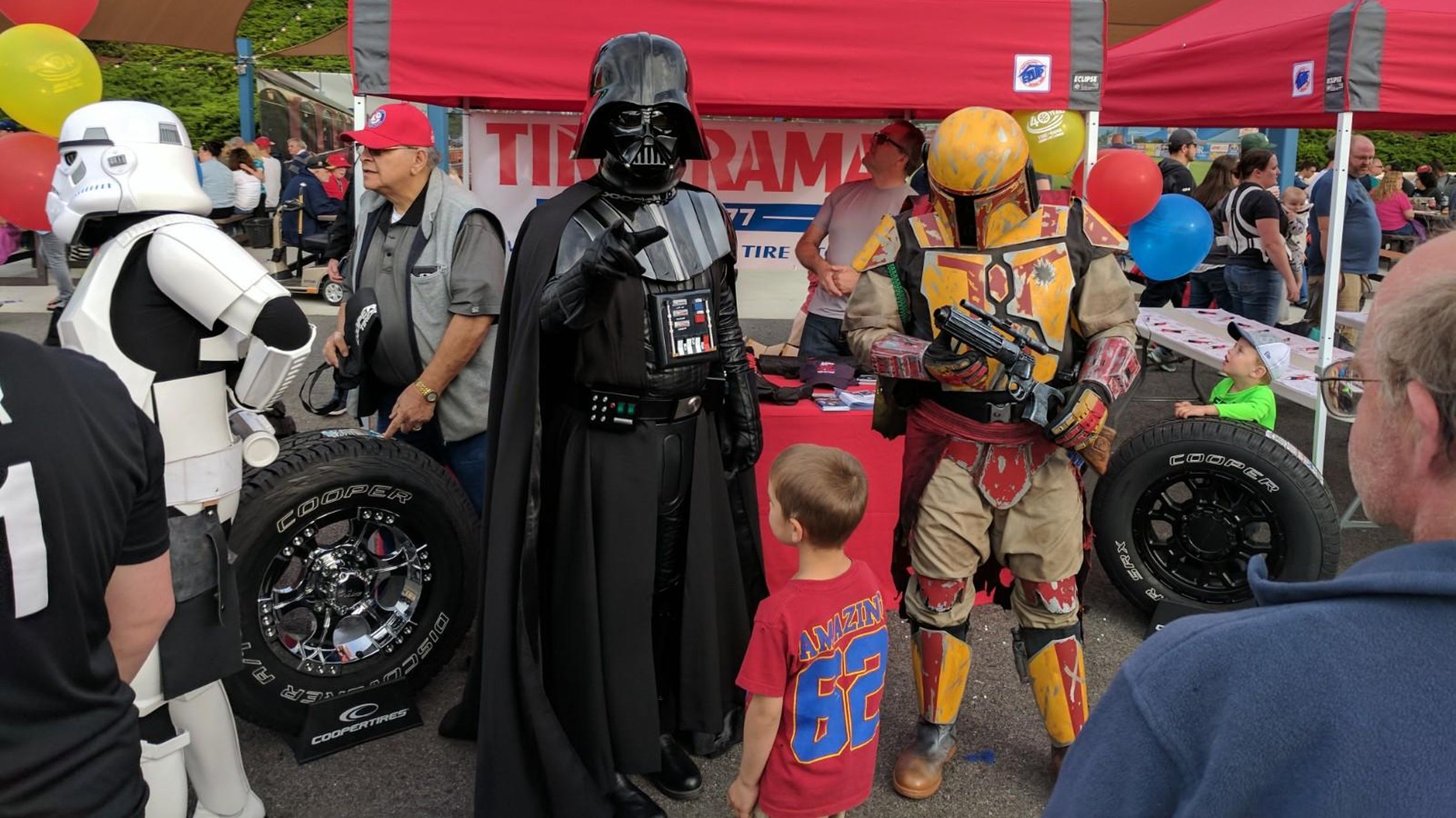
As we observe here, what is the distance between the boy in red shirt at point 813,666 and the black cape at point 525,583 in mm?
501

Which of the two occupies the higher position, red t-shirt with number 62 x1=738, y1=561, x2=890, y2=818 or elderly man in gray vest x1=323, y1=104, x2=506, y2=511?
elderly man in gray vest x1=323, y1=104, x2=506, y2=511

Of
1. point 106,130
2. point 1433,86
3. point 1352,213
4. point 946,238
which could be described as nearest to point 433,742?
point 106,130

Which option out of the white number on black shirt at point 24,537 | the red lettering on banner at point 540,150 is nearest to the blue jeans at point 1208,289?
the red lettering on banner at point 540,150

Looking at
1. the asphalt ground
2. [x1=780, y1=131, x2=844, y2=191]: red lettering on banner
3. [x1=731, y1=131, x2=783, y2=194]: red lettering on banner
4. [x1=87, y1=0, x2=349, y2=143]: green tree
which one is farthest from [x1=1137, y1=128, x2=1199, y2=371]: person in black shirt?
[x1=87, y1=0, x2=349, y2=143]: green tree

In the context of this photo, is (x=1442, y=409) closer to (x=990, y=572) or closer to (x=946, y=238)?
(x=946, y=238)

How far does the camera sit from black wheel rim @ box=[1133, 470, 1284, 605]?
3666 mm

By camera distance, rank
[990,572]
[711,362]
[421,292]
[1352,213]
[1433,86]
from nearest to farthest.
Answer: [711,362]
[990,572]
[421,292]
[1433,86]
[1352,213]

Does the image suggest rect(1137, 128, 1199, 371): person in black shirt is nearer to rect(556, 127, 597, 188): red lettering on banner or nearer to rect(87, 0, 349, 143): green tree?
rect(556, 127, 597, 188): red lettering on banner

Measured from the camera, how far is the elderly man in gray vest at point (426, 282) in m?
3.30

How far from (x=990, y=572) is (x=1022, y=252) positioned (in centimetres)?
95

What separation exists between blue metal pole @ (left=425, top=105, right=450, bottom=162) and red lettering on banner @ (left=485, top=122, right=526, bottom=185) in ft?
9.69

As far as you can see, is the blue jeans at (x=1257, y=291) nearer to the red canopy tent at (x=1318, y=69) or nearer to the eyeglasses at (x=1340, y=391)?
the red canopy tent at (x=1318, y=69)

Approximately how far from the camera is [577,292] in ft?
7.54

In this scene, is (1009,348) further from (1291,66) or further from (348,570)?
(1291,66)
